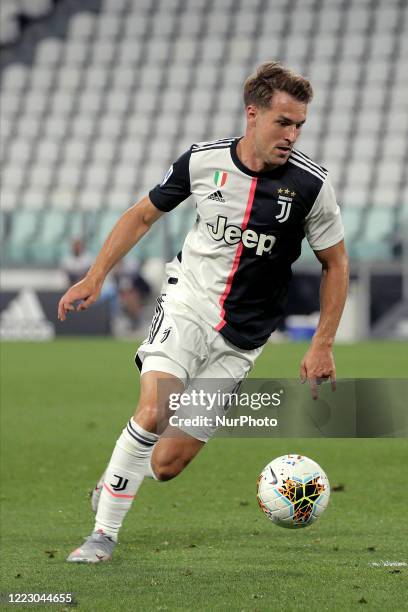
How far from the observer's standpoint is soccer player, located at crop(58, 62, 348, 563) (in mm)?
5254

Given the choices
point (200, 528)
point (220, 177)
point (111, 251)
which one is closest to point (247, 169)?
point (220, 177)

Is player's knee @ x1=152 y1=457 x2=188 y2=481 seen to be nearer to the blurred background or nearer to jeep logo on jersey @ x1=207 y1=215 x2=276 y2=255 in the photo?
jeep logo on jersey @ x1=207 y1=215 x2=276 y2=255

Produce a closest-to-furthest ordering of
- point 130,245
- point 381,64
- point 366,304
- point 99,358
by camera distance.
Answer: point 130,245, point 99,358, point 366,304, point 381,64

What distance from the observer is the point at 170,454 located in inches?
223

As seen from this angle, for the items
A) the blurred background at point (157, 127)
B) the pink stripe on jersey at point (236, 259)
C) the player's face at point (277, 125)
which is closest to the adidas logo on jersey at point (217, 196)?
the pink stripe on jersey at point (236, 259)

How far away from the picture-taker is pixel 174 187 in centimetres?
554

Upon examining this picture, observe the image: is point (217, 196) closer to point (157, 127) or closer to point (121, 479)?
point (121, 479)

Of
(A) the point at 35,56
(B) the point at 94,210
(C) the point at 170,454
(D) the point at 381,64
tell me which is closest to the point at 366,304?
(B) the point at 94,210

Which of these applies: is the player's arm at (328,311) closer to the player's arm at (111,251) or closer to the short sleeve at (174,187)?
the short sleeve at (174,187)

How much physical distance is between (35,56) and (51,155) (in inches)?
146

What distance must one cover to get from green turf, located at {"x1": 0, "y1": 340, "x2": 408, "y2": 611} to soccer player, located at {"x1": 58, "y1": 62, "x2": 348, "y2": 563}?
40 cm

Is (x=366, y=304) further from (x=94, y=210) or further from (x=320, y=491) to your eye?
(x=320, y=491)

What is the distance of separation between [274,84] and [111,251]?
38.7 inches

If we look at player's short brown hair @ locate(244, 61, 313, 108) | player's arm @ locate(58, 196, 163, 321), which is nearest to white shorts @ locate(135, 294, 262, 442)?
player's arm @ locate(58, 196, 163, 321)
